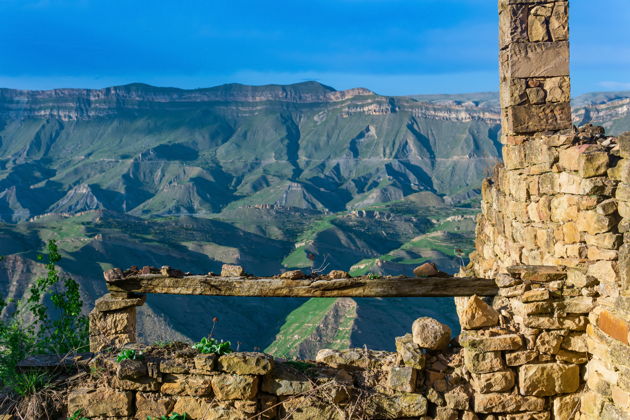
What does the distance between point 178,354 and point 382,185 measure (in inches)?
7309

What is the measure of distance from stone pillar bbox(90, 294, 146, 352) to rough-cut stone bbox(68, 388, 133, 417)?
70 centimetres

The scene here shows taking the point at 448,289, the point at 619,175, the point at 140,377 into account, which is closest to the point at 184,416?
the point at 140,377

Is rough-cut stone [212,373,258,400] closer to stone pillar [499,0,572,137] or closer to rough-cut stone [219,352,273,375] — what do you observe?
rough-cut stone [219,352,273,375]

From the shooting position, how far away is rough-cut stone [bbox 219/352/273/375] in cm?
644

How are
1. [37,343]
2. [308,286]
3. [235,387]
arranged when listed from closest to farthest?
[235,387]
[308,286]
[37,343]

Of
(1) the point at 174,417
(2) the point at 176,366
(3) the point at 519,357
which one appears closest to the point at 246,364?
(2) the point at 176,366

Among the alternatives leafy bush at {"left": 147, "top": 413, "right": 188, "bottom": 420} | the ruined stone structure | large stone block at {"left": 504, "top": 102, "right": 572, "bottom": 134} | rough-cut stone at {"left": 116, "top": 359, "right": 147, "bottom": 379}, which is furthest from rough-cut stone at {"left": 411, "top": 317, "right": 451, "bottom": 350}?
large stone block at {"left": 504, "top": 102, "right": 572, "bottom": 134}

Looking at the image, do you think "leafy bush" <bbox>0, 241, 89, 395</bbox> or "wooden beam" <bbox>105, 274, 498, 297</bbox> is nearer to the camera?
"leafy bush" <bbox>0, 241, 89, 395</bbox>

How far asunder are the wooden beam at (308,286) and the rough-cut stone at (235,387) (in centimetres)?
103

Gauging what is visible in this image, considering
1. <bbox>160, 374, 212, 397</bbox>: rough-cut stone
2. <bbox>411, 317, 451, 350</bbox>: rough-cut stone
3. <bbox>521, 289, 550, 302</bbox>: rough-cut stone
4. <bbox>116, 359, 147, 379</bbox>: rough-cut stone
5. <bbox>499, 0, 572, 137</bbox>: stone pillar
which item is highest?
<bbox>499, 0, 572, 137</bbox>: stone pillar

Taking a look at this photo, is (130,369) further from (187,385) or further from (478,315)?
(478,315)

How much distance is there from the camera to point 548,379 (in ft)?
21.6

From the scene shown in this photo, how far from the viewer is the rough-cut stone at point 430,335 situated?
6.64 meters

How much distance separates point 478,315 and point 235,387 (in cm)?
256
